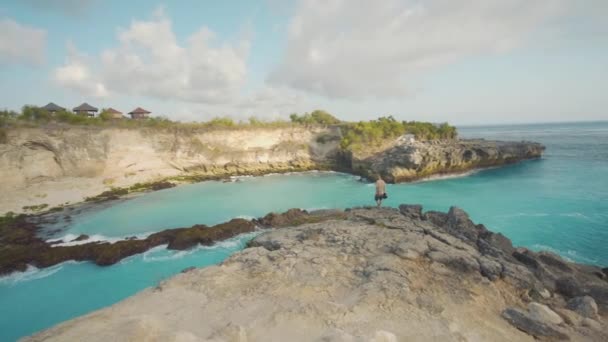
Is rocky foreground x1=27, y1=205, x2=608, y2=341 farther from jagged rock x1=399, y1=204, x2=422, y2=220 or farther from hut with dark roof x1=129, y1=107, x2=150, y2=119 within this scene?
hut with dark roof x1=129, y1=107, x2=150, y2=119

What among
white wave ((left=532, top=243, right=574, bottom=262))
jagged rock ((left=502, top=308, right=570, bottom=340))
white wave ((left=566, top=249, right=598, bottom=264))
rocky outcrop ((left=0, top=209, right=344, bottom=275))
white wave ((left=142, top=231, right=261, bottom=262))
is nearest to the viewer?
jagged rock ((left=502, top=308, right=570, bottom=340))

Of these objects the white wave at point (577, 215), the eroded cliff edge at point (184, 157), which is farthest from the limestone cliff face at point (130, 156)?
the white wave at point (577, 215)

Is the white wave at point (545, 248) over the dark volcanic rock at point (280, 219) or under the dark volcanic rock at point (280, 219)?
under

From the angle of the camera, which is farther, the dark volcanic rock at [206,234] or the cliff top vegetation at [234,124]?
the cliff top vegetation at [234,124]

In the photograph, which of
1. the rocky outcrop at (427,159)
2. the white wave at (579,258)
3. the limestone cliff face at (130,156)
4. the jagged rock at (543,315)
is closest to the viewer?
the jagged rock at (543,315)

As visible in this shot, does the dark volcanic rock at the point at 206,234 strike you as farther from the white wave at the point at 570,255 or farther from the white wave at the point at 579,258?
the white wave at the point at 579,258

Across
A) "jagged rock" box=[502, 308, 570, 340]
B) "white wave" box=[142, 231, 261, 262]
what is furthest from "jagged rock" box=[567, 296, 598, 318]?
"white wave" box=[142, 231, 261, 262]
